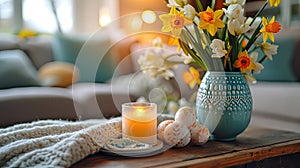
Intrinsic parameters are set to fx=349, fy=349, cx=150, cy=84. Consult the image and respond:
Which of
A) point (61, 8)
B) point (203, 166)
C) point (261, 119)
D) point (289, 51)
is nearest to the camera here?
point (203, 166)

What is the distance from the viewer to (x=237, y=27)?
0.94m

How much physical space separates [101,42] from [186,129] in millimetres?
1874

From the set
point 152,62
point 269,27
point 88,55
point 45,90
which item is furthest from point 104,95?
point 269,27

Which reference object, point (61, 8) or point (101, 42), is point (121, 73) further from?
point (61, 8)

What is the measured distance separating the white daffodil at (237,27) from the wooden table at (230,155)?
0.31 m

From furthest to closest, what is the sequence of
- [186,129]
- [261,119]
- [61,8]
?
[61,8], [261,119], [186,129]

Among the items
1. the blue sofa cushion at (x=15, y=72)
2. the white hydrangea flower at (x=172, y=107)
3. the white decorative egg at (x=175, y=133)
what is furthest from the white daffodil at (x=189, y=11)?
the blue sofa cushion at (x=15, y=72)

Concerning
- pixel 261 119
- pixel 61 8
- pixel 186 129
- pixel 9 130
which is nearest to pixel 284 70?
pixel 261 119

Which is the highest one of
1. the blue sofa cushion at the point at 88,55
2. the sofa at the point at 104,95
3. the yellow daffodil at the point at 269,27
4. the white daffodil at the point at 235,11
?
the white daffodil at the point at 235,11

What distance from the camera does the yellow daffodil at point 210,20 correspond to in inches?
35.9

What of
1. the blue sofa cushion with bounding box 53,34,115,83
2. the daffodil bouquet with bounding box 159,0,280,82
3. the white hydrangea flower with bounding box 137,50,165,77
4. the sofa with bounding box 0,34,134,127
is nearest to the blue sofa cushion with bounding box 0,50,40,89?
the sofa with bounding box 0,34,134,127

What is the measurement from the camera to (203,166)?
0.78 metres

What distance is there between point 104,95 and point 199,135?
1.24 meters

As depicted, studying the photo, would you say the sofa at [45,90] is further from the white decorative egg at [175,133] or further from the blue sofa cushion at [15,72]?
the white decorative egg at [175,133]
